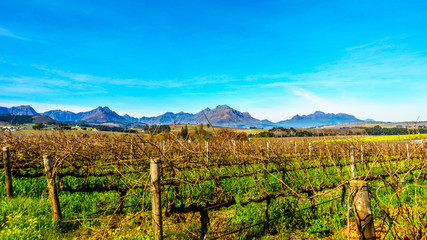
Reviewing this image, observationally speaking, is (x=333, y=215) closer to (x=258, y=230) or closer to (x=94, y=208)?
(x=258, y=230)

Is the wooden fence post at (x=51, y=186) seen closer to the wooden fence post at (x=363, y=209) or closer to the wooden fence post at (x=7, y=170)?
the wooden fence post at (x=7, y=170)

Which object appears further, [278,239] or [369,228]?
[278,239]

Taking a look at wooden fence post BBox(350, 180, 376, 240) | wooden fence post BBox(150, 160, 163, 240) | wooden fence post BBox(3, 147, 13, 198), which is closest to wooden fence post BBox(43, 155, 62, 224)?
wooden fence post BBox(150, 160, 163, 240)

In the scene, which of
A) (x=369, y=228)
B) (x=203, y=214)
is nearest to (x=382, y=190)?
(x=369, y=228)

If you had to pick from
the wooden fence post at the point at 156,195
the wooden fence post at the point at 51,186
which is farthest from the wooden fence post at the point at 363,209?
the wooden fence post at the point at 51,186

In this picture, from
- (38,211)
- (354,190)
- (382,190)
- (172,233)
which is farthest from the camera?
(382,190)

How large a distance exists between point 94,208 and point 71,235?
4.15 feet

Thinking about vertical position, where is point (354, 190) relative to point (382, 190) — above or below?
above

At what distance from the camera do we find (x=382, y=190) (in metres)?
6.95

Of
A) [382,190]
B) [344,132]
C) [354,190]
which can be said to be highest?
[344,132]

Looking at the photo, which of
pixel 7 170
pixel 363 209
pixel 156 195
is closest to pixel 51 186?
pixel 156 195

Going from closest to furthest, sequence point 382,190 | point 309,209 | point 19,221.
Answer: point 19,221 → point 309,209 → point 382,190

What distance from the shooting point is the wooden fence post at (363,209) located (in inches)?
88.1

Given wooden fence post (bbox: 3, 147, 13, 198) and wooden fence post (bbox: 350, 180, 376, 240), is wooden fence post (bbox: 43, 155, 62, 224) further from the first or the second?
wooden fence post (bbox: 350, 180, 376, 240)
